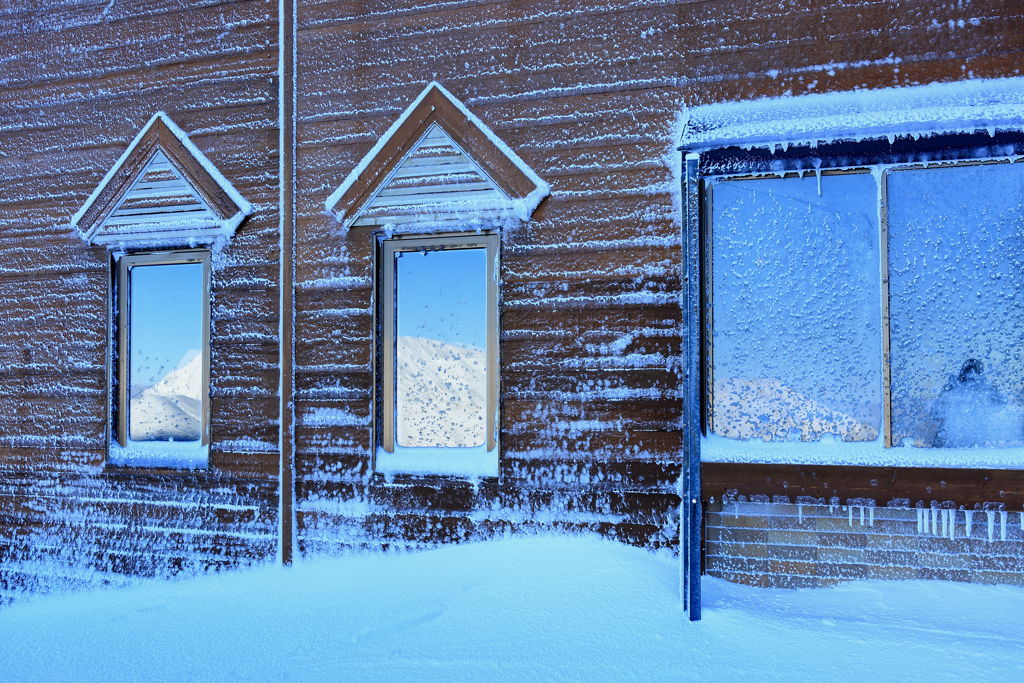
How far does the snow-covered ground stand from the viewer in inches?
142

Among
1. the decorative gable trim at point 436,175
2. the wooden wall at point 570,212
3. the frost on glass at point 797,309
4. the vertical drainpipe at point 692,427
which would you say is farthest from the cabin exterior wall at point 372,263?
the vertical drainpipe at point 692,427

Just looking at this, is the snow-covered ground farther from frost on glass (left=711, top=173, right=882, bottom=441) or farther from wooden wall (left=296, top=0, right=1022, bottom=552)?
frost on glass (left=711, top=173, right=882, bottom=441)

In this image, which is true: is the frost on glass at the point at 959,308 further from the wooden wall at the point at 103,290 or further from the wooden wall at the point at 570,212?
the wooden wall at the point at 103,290

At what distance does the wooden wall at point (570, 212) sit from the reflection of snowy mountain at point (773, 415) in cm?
35

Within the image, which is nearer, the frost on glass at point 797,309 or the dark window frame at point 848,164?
the dark window frame at point 848,164

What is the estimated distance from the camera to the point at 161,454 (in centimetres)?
591

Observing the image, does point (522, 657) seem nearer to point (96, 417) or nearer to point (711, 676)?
point (711, 676)

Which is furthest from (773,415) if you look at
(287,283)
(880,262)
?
(287,283)

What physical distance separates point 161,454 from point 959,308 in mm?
5626

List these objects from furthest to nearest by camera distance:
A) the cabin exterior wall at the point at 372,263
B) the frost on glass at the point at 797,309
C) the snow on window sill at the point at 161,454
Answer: the snow on window sill at the point at 161,454 < the cabin exterior wall at the point at 372,263 < the frost on glass at the point at 797,309

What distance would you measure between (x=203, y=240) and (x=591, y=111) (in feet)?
10.1

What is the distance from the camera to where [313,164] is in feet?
18.4

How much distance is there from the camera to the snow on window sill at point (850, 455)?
13.7 feet

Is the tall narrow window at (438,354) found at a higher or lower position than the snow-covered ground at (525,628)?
higher
